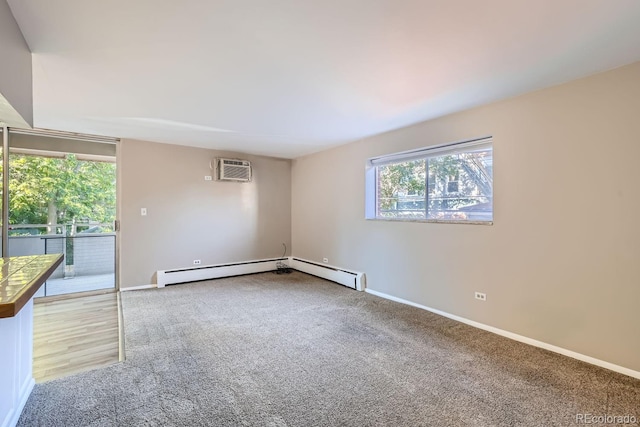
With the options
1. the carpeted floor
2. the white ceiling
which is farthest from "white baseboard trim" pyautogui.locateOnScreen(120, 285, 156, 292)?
the white ceiling

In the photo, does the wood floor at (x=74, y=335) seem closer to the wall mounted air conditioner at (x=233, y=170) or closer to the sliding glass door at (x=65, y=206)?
the sliding glass door at (x=65, y=206)

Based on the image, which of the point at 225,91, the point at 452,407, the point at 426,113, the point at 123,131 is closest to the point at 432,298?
the point at 452,407

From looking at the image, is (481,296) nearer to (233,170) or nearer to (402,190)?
(402,190)

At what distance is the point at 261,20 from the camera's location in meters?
1.68

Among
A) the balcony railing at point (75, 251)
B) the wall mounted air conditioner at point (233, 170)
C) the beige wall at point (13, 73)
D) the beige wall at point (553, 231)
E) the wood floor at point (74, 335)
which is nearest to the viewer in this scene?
the beige wall at point (13, 73)

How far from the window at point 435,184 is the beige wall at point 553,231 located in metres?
0.14

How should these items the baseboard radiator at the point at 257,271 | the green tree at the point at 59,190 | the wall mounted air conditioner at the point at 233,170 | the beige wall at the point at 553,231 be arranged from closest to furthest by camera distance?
the beige wall at the point at 553,231
the green tree at the point at 59,190
the baseboard radiator at the point at 257,271
the wall mounted air conditioner at the point at 233,170

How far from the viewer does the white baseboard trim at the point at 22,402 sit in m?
1.64

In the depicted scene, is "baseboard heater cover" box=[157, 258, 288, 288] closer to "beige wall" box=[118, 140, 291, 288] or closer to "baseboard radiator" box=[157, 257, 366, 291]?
"baseboard radiator" box=[157, 257, 366, 291]

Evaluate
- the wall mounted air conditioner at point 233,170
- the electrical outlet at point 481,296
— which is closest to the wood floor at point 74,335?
the wall mounted air conditioner at point 233,170

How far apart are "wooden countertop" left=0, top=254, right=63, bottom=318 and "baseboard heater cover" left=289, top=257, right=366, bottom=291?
3411 millimetres

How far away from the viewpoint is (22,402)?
1803 mm

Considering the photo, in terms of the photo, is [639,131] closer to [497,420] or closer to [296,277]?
[497,420]

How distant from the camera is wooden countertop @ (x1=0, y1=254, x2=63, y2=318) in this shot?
1.19 m
